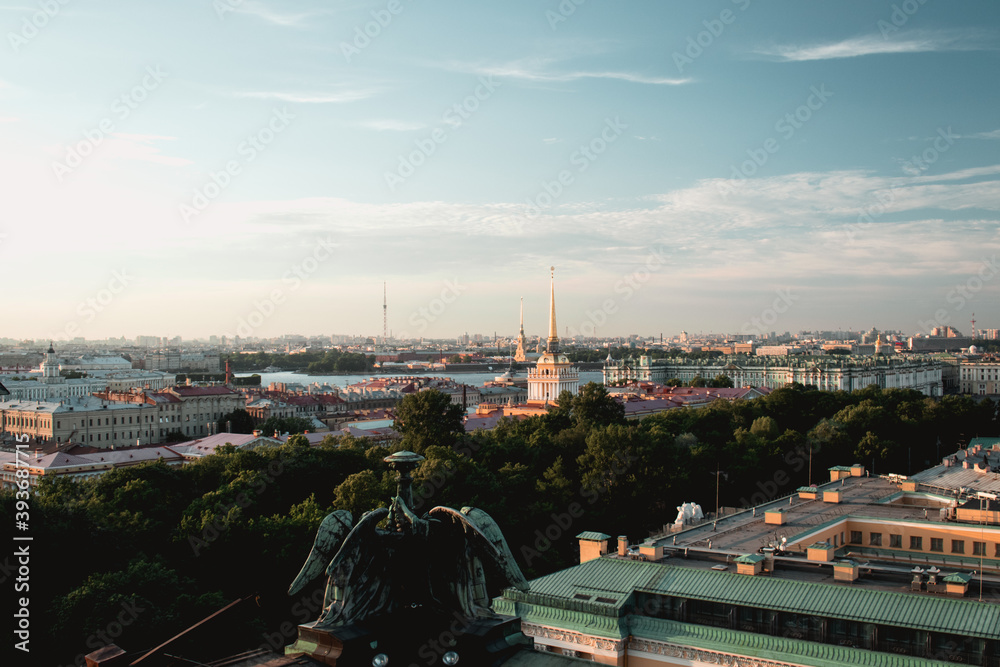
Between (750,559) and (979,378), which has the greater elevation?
(750,559)

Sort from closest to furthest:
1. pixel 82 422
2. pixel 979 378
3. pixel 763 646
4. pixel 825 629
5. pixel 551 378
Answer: pixel 825 629 → pixel 763 646 → pixel 82 422 → pixel 551 378 → pixel 979 378

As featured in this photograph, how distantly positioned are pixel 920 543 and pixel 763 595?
6501 mm

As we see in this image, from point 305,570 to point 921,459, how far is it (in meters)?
40.0

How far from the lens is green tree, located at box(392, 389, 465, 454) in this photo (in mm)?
31844

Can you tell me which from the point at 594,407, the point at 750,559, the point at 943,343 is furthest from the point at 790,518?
the point at 943,343

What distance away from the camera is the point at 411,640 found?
4.82 m

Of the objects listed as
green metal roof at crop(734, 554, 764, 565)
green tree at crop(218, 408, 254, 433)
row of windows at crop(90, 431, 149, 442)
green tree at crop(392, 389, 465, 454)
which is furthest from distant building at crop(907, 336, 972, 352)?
green metal roof at crop(734, 554, 764, 565)

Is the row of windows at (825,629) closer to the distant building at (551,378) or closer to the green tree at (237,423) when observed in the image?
the green tree at (237,423)

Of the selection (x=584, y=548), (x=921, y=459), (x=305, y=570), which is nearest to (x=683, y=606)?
(x=584, y=548)

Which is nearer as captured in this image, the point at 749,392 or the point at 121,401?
the point at 121,401

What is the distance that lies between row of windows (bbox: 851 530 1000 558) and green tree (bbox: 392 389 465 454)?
16.8 metres

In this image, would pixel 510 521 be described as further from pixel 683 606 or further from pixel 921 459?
pixel 921 459

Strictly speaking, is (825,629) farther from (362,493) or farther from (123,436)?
(123,436)

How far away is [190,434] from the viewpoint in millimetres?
56219
